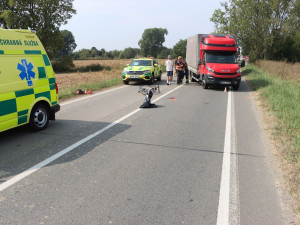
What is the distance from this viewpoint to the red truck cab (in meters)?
15.5

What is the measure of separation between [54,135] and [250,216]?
4756mm

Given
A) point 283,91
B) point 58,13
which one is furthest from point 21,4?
point 283,91

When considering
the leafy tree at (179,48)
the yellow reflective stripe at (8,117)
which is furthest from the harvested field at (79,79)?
the leafy tree at (179,48)

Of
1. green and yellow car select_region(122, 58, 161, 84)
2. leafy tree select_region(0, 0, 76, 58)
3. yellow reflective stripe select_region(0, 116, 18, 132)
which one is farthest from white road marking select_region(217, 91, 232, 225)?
leafy tree select_region(0, 0, 76, 58)

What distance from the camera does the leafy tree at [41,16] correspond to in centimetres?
3675

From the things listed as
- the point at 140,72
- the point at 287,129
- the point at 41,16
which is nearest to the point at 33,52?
the point at 287,129

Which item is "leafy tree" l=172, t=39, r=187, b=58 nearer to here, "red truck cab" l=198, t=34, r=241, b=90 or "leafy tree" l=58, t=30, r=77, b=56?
"leafy tree" l=58, t=30, r=77, b=56

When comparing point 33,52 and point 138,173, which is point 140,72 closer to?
point 33,52

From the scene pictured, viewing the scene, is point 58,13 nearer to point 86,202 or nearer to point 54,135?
point 54,135

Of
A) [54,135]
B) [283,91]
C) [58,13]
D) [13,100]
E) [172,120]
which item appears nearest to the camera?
[13,100]

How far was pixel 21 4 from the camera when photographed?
36719 mm

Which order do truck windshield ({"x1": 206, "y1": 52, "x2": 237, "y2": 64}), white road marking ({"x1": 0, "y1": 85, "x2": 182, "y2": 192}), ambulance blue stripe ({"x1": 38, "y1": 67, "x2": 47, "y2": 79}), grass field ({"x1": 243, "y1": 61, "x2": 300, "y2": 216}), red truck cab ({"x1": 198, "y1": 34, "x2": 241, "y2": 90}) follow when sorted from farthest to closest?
truck windshield ({"x1": 206, "y1": 52, "x2": 237, "y2": 64})
red truck cab ({"x1": 198, "y1": 34, "x2": 241, "y2": 90})
ambulance blue stripe ({"x1": 38, "y1": 67, "x2": 47, "y2": 79})
grass field ({"x1": 243, "y1": 61, "x2": 300, "y2": 216})
white road marking ({"x1": 0, "y1": 85, "x2": 182, "y2": 192})

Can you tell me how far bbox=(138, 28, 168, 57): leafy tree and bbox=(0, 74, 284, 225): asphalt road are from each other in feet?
439

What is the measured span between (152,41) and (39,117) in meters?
136
